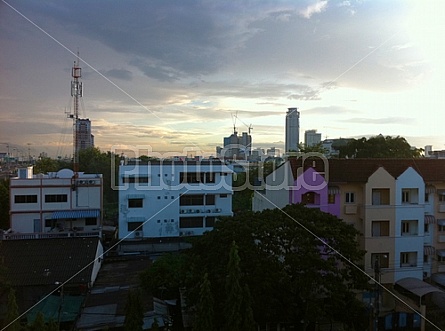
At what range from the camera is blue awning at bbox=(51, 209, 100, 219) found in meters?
16.6

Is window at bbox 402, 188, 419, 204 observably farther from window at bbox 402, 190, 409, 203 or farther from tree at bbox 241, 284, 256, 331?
tree at bbox 241, 284, 256, 331

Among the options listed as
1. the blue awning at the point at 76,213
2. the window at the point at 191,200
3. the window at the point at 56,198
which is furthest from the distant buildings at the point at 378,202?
the window at the point at 56,198

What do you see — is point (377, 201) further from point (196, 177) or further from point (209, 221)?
point (196, 177)

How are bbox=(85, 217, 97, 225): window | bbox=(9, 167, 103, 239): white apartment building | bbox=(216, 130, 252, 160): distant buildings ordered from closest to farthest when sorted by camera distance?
bbox=(9, 167, 103, 239): white apartment building, bbox=(85, 217, 97, 225): window, bbox=(216, 130, 252, 160): distant buildings

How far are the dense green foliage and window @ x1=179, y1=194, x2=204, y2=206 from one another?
29.4ft

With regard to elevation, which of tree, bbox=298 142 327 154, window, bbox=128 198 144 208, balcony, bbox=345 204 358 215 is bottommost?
window, bbox=128 198 144 208

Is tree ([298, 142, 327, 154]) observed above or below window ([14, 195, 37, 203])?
above

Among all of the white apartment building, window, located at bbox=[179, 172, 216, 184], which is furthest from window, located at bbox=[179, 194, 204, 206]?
the white apartment building

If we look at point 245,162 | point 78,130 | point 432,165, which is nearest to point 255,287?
point 432,165

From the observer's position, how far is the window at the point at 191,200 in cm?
1778

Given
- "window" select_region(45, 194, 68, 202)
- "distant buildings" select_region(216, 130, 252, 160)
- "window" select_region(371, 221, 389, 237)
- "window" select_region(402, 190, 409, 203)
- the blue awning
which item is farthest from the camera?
Result: "distant buildings" select_region(216, 130, 252, 160)

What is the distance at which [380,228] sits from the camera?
1132cm

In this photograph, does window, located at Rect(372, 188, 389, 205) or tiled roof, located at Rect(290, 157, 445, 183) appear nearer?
tiled roof, located at Rect(290, 157, 445, 183)

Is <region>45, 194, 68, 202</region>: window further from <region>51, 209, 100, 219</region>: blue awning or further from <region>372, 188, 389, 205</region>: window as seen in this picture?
<region>372, 188, 389, 205</region>: window
